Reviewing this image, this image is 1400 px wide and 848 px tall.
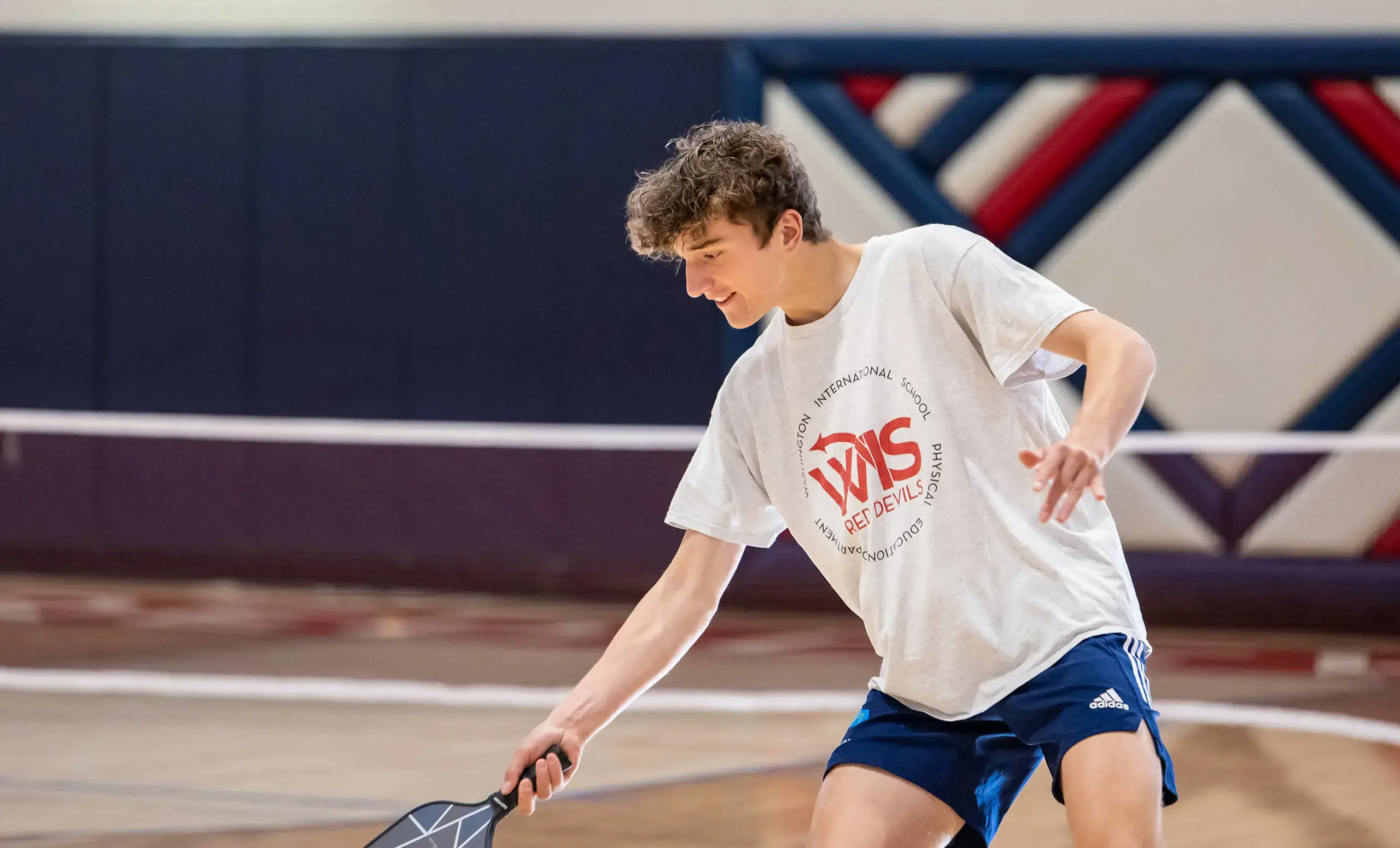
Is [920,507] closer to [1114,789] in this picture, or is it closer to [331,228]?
[1114,789]

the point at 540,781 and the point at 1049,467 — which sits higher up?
the point at 1049,467

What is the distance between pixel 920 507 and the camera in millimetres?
2123

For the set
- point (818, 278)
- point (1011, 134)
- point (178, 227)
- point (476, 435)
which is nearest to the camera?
point (818, 278)

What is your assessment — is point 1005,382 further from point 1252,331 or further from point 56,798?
point 1252,331

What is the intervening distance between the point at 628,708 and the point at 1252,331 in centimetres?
392

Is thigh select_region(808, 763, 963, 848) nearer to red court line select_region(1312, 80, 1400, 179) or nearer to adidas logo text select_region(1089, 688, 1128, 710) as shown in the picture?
adidas logo text select_region(1089, 688, 1128, 710)

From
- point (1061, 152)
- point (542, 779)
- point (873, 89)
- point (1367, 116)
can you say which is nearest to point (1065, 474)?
Result: point (542, 779)

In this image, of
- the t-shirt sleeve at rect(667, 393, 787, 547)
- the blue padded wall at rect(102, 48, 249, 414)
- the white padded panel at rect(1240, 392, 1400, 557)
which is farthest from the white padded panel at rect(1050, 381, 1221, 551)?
the t-shirt sleeve at rect(667, 393, 787, 547)

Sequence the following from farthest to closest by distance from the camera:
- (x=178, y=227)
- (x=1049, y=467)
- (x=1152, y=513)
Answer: (x=178, y=227) < (x=1152, y=513) < (x=1049, y=467)

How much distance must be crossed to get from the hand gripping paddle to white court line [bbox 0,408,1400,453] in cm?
401

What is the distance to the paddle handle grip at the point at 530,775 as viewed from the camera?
2090mm

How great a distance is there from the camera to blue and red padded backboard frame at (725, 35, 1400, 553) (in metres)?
7.02

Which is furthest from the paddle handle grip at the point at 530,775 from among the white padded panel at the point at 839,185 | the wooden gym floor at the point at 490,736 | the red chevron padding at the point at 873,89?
the red chevron padding at the point at 873,89

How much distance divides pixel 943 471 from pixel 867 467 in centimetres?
12
